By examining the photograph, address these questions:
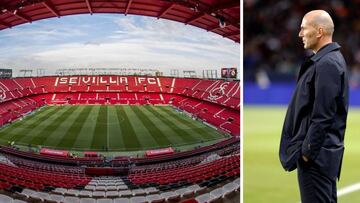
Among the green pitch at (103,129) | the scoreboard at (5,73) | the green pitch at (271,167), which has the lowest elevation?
the green pitch at (271,167)

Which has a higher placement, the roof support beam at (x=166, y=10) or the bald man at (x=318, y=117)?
the roof support beam at (x=166, y=10)

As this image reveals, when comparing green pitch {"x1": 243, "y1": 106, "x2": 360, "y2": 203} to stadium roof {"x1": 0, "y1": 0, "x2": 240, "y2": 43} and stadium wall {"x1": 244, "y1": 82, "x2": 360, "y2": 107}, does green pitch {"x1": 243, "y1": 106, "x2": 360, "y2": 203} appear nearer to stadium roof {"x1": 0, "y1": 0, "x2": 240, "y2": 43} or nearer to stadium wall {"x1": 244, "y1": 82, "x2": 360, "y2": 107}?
stadium roof {"x1": 0, "y1": 0, "x2": 240, "y2": 43}

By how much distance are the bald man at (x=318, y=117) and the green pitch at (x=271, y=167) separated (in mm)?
2952

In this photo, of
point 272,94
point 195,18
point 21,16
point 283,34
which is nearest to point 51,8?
point 21,16

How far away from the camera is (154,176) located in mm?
4871

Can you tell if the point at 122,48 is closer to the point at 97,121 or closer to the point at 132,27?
the point at 132,27

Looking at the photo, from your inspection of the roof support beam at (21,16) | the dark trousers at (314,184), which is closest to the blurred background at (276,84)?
the dark trousers at (314,184)

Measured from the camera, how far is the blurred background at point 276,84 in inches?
356

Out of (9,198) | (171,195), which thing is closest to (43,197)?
(9,198)

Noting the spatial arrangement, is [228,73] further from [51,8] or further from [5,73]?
[5,73]

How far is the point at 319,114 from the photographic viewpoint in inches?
180

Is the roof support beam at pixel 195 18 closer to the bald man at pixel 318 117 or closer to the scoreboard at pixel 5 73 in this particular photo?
the bald man at pixel 318 117

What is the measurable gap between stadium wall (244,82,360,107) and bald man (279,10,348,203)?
1863 centimetres

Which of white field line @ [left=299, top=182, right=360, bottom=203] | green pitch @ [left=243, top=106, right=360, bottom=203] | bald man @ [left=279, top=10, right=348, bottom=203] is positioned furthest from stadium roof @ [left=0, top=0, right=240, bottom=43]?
white field line @ [left=299, top=182, right=360, bottom=203]
